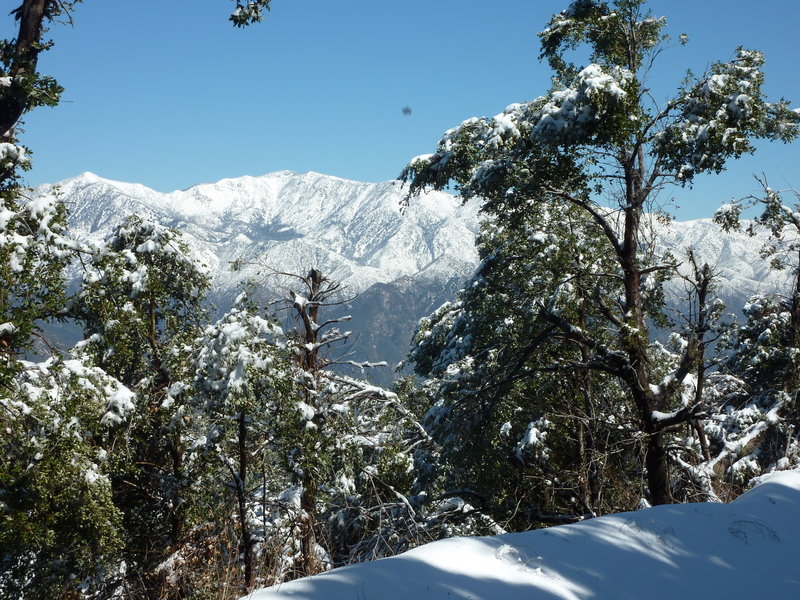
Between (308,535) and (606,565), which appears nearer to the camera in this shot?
(606,565)

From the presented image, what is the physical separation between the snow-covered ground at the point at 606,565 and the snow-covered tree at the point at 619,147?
8.99 ft

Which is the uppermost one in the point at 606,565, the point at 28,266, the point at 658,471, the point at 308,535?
the point at 28,266

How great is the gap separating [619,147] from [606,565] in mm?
6156

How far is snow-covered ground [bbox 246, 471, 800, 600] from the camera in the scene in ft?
13.0

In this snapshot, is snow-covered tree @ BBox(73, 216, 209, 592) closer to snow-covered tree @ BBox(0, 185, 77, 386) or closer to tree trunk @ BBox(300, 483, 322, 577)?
snow-covered tree @ BBox(0, 185, 77, 386)

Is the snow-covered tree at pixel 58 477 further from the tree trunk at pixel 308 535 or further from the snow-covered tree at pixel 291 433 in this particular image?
the tree trunk at pixel 308 535

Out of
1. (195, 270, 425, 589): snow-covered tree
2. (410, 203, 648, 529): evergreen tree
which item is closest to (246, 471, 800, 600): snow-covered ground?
(195, 270, 425, 589): snow-covered tree

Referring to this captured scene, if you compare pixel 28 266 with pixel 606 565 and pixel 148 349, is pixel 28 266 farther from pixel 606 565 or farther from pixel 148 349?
pixel 606 565

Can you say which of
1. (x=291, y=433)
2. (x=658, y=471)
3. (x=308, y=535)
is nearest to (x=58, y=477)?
(x=291, y=433)

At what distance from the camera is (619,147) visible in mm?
8680

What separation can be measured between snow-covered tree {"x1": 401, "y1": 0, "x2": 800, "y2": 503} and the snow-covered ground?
2.74 m

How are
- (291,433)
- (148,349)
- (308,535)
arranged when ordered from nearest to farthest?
(308,535)
(291,433)
(148,349)

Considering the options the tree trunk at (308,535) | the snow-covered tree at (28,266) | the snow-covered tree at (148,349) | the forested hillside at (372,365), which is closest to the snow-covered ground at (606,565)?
the forested hillside at (372,365)

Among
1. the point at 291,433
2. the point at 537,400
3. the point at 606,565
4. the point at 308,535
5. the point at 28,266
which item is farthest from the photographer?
the point at 537,400
